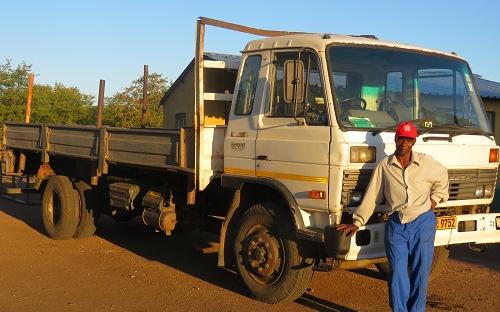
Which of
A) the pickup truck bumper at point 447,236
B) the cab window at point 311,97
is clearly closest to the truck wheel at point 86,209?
the cab window at point 311,97

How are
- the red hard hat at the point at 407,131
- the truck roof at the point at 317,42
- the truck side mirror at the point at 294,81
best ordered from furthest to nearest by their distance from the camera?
the truck roof at the point at 317,42 < the truck side mirror at the point at 294,81 < the red hard hat at the point at 407,131

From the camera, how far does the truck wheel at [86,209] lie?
949cm

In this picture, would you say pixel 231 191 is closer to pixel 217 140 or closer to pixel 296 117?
pixel 217 140

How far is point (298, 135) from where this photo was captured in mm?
5664

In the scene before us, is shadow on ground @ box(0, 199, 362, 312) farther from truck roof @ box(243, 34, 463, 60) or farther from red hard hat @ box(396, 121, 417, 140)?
truck roof @ box(243, 34, 463, 60)

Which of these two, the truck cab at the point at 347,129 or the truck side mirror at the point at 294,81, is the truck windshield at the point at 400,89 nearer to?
the truck cab at the point at 347,129

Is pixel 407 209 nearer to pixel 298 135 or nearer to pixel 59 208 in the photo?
Answer: pixel 298 135

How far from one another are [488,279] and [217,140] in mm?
3556

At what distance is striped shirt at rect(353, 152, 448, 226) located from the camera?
491cm

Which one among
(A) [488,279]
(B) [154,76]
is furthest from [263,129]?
(B) [154,76]

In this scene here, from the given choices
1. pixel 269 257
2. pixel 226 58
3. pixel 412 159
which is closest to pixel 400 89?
pixel 412 159

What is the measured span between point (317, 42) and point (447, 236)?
81.7 inches

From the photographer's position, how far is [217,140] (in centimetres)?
668

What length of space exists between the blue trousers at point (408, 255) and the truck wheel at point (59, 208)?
19.1ft
